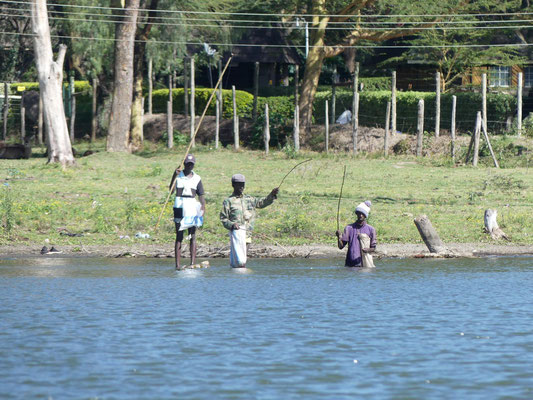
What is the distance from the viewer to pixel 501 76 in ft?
166

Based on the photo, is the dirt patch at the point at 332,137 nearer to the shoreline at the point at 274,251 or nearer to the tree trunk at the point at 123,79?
the tree trunk at the point at 123,79

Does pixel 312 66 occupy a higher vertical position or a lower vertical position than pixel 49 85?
higher

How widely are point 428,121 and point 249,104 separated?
851 cm

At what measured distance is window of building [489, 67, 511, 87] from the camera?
49.3 m

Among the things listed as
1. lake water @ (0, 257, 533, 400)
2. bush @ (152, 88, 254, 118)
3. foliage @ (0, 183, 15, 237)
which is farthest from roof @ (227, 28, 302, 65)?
lake water @ (0, 257, 533, 400)

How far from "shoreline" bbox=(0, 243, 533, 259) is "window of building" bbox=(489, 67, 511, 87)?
31.7 meters

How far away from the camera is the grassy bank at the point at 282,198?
64.1 feet

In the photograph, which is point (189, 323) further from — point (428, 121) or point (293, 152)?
point (428, 121)

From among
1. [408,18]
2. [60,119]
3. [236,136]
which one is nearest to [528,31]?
[408,18]

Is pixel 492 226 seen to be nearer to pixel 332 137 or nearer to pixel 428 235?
pixel 428 235

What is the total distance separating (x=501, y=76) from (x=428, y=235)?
115ft

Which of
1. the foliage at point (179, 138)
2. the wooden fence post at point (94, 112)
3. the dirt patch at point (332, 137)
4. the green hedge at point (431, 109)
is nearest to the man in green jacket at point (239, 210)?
the dirt patch at point (332, 137)

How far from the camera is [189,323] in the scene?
36.1ft

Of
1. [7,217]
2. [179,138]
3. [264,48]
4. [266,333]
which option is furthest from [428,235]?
[264,48]
